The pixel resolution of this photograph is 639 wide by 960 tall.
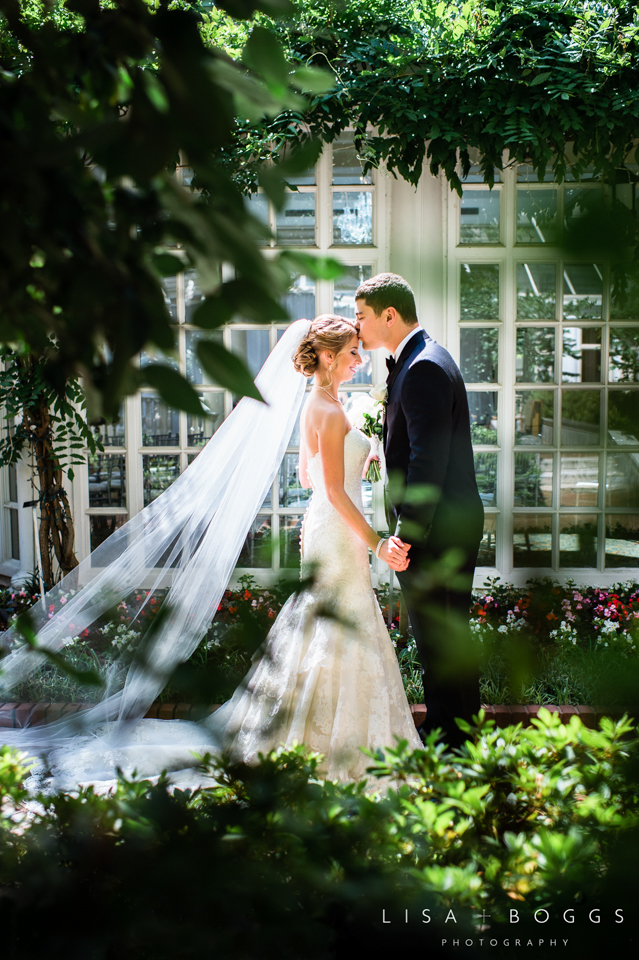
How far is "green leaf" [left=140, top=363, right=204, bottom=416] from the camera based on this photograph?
0.39 metres

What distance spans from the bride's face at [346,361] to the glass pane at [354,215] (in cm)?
150

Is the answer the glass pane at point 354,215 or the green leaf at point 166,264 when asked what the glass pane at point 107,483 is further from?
the green leaf at point 166,264

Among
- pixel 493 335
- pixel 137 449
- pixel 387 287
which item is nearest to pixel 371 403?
pixel 387 287

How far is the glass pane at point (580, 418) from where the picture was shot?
1.06 feet

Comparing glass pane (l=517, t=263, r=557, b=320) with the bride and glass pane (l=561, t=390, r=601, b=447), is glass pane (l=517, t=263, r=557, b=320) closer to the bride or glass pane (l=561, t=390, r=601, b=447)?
glass pane (l=561, t=390, r=601, b=447)

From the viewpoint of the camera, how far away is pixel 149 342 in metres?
0.39

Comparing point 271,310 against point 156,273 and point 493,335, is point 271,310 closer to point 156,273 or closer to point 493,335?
point 156,273

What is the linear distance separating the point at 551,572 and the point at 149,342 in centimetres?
27

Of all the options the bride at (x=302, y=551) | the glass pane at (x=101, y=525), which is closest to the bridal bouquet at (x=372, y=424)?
the bride at (x=302, y=551)

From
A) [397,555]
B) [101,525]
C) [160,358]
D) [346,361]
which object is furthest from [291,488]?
[160,358]

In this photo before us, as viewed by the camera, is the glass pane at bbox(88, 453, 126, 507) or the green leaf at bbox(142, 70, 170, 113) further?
the glass pane at bbox(88, 453, 126, 507)

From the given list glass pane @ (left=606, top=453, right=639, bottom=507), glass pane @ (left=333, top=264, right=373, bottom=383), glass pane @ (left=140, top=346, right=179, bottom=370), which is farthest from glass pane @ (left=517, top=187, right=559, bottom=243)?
glass pane @ (left=333, top=264, right=373, bottom=383)

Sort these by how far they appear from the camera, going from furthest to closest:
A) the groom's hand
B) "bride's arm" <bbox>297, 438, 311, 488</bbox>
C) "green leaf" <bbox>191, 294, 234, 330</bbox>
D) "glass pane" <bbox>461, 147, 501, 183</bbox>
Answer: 1. "glass pane" <bbox>461, 147, 501, 183</bbox>
2. "bride's arm" <bbox>297, 438, 311, 488</bbox>
3. the groom's hand
4. "green leaf" <bbox>191, 294, 234, 330</bbox>

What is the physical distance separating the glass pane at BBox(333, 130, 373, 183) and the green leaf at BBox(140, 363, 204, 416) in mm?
4055
